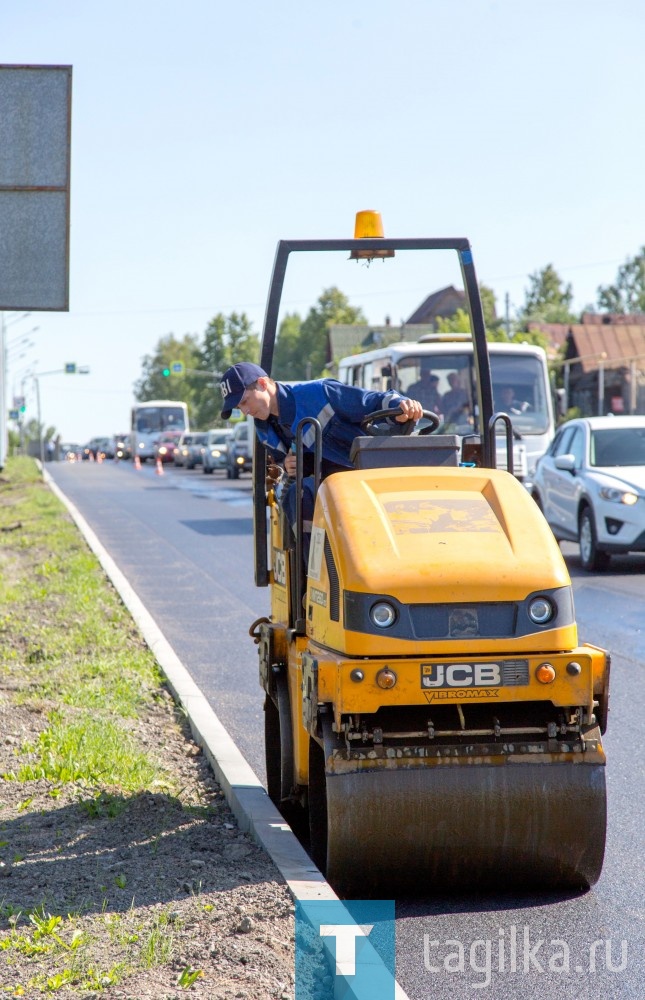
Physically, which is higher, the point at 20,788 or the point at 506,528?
the point at 506,528

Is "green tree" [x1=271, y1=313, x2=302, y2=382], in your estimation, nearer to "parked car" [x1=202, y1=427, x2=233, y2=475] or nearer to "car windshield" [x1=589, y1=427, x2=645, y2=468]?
"parked car" [x1=202, y1=427, x2=233, y2=475]

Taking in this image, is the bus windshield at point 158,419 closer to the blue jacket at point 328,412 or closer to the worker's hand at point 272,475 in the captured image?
the worker's hand at point 272,475

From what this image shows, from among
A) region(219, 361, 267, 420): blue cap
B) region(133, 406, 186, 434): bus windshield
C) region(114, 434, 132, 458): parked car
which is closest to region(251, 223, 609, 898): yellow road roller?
region(219, 361, 267, 420): blue cap

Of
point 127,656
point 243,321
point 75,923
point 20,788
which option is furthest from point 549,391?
point 243,321

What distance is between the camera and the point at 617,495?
52.7ft

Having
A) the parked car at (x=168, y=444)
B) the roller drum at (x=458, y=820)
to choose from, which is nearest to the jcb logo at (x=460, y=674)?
the roller drum at (x=458, y=820)

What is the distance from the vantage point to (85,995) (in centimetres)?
386

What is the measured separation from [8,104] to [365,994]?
767 centimetres

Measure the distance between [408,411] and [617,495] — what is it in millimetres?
10954

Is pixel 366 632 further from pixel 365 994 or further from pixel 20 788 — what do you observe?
pixel 20 788

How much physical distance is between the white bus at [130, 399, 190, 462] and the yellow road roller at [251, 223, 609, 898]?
73819 millimetres

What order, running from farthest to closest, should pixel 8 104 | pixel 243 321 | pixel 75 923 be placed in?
pixel 243 321 < pixel 8 104 < pixel 75 923

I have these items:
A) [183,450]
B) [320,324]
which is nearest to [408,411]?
[183,450]

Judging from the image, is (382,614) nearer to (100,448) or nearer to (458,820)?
(458,820)
